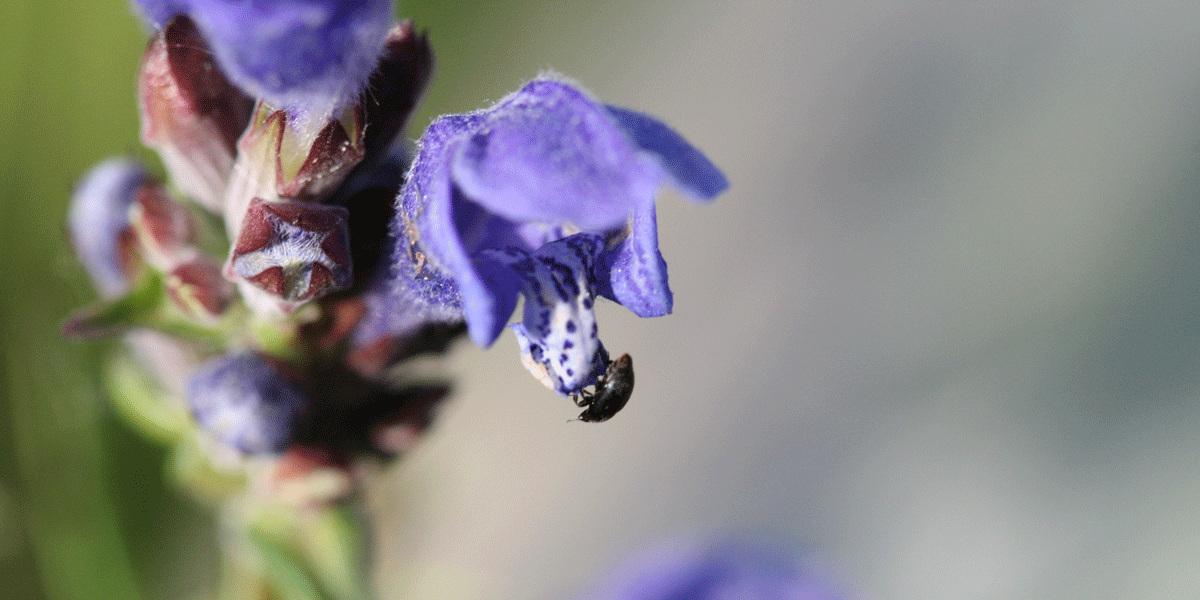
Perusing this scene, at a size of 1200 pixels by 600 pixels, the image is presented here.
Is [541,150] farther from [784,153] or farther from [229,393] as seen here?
[784,153]

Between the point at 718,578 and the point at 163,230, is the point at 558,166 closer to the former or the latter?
the point at 163,230

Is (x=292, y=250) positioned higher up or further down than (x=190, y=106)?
further down

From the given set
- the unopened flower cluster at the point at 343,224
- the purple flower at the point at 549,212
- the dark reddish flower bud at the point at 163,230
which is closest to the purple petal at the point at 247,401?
the unopened flower cluster at the point at 343,224

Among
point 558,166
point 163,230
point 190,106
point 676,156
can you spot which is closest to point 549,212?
point 558,166

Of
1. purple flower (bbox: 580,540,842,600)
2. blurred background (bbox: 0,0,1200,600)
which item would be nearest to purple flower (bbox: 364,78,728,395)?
purple flower (bbox: 580,540,842,600)

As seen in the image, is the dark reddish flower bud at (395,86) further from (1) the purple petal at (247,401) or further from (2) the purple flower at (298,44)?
(1) the purple petal at (247,401)

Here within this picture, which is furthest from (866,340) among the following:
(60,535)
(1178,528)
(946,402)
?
(60,535)
